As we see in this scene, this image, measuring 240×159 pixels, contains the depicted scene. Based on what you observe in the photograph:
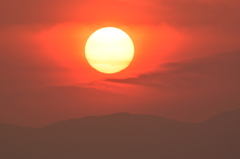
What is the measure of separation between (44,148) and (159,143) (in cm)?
647

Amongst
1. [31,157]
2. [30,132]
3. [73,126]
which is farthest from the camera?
[73,126]

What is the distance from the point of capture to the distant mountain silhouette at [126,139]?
24.5 meters

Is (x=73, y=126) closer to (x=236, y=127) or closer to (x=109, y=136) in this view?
(x=109, y=136)

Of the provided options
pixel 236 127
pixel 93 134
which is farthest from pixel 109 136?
pixel 236 127

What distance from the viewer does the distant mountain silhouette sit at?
2447cm

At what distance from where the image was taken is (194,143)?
26375 millimetres

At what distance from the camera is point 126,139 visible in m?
26.1

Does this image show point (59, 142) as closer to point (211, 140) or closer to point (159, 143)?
point (159, 143)

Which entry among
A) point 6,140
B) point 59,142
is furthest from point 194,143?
point 6,140

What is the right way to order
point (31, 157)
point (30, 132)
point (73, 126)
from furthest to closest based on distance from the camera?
point (73, 126) < point (30, 132) < point (31, 157)

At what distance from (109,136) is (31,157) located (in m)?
4.82

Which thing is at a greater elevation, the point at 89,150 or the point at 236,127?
the point at 236,127

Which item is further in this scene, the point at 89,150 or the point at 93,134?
the point at 93,134

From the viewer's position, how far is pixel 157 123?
90.5ft
